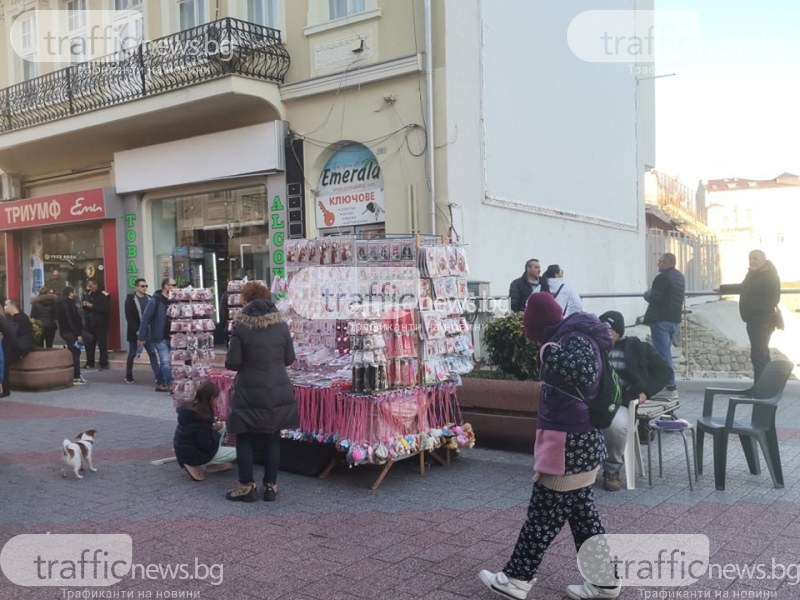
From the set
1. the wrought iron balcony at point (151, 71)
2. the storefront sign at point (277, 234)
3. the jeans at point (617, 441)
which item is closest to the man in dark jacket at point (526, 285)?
the storefront sign at point (277, 234)

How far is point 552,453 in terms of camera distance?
13.0ft

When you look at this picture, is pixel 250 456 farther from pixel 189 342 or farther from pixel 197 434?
pixel 189 342

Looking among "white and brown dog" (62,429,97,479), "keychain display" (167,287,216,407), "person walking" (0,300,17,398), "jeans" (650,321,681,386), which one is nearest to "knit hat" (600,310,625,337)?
"jeans" (650,321,681,386)

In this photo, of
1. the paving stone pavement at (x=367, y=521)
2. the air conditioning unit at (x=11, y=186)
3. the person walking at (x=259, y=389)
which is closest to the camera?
the paving stone pavement at (x=367, y=521)

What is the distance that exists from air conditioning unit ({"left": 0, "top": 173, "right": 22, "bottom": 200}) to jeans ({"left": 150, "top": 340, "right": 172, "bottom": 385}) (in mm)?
A: 9044

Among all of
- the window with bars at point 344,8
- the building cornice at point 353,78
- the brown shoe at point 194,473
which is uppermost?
the window with bars at point 344,8

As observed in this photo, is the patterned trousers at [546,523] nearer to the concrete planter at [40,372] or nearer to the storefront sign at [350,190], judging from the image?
the storefront sign at [350,190]

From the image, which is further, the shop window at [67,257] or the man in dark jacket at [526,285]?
the shop window at [67,257]

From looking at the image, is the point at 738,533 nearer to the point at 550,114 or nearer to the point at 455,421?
the point at 455,421

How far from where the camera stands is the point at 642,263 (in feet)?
62.4

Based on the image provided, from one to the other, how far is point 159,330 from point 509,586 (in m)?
9.17

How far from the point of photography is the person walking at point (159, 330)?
1174 cm

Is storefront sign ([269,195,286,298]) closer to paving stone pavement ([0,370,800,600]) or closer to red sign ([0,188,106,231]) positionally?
red sign ([0,188,106,231])

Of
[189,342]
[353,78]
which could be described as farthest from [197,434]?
[353,78]
